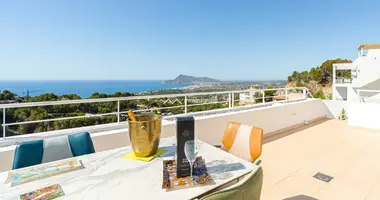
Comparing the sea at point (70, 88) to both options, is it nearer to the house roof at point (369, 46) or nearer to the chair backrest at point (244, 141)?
the chair backrest at point (244, 141)

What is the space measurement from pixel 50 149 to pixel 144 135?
28.9 inches

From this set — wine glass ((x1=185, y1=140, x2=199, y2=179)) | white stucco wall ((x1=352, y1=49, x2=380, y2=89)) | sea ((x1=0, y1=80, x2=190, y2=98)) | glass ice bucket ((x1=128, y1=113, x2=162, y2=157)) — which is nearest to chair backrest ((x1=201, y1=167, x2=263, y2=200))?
wine glass ((x1=185, y1=140, x2=199, y2=179))

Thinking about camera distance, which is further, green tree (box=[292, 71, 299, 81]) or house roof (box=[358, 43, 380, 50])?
green tree (box=[292, 71, 299, 81])

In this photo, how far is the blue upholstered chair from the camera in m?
1.22

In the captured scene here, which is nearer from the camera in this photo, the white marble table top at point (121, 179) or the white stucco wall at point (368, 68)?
the white marble table top at point (121, 179)

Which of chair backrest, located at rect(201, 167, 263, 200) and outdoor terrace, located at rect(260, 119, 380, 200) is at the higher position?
chair backrest, located at rect(201, 167, 263, 200)

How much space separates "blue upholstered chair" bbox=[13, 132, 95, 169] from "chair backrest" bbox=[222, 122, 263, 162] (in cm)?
117

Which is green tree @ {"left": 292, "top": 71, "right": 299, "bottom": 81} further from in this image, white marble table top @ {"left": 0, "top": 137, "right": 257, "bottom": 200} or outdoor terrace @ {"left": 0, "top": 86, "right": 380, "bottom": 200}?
white marble table top @ {"left": 0, "top": 137, "right": 257, "bottom": 200}

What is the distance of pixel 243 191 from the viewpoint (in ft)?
2.27

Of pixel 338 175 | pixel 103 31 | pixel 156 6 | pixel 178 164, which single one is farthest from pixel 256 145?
pixel 103 31

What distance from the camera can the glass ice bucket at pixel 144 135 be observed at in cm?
112

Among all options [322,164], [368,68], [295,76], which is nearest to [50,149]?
[322,164]

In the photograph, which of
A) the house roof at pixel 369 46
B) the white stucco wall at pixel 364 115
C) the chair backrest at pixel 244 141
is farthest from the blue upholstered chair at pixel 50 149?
the house roof at pixel 369 46

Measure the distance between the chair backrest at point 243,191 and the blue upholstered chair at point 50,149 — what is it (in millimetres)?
1193
